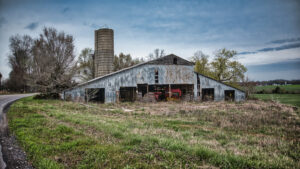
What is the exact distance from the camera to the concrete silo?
27922mm

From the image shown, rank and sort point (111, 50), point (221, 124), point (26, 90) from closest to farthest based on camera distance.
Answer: point (221, 124), point (111, 50), point (26, 90)

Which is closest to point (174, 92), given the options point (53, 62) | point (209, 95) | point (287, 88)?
point (209, 95)

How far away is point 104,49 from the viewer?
2802 cm

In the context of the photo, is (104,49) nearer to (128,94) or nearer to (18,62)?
(128,94)

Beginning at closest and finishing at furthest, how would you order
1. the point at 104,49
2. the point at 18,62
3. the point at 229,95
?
the point at 104,49 < the point at 229,95 < the point at 18,62

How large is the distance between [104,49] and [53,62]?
7.94 meters

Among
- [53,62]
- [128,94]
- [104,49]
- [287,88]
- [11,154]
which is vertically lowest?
[11,154]

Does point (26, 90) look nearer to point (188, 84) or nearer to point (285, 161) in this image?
point (188, 84)

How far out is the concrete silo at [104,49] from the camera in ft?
91.6

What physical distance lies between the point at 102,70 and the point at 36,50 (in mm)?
9821

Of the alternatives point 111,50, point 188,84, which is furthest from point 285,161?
point 111,50

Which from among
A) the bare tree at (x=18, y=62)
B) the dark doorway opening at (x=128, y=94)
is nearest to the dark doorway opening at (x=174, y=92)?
the dark doorway opening at (x=128, y=94)

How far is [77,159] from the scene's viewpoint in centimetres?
418

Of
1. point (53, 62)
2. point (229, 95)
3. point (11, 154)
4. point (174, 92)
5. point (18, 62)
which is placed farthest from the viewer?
point (18, 62)
